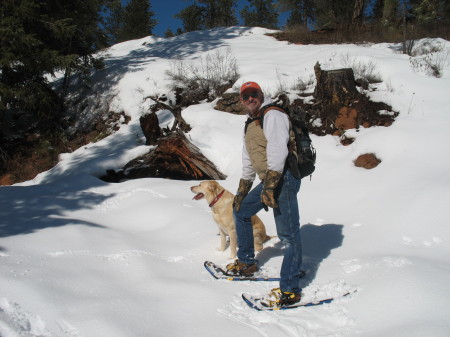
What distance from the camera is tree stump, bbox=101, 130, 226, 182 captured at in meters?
8.07

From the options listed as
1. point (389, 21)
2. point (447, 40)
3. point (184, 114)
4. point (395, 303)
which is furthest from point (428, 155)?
point (389, 21)

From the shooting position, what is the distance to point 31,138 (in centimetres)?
1259

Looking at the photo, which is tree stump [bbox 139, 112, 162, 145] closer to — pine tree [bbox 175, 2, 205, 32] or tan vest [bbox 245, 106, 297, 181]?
tan vest [bbox 245, 106, 297, 181]

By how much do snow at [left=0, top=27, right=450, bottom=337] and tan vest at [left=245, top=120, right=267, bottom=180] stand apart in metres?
1.27

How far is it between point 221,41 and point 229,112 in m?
8.25

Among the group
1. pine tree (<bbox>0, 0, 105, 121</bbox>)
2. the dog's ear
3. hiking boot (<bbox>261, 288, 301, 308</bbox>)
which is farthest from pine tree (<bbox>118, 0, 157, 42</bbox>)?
hiking boot (<bbox>261, 288, 301, 308</bbox>)

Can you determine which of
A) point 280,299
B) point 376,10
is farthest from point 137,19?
point 280,299

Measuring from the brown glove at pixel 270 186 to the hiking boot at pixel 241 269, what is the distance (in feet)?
3.40

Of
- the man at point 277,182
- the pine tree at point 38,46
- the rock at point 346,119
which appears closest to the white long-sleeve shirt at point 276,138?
the man at point 277,182

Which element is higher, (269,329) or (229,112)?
(229,112)

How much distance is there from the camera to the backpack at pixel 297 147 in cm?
311

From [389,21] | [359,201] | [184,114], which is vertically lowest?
[359,201]

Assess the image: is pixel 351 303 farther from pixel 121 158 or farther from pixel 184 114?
pixel 184 114

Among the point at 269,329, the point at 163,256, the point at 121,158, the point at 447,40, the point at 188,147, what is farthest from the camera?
the point at 447,40
